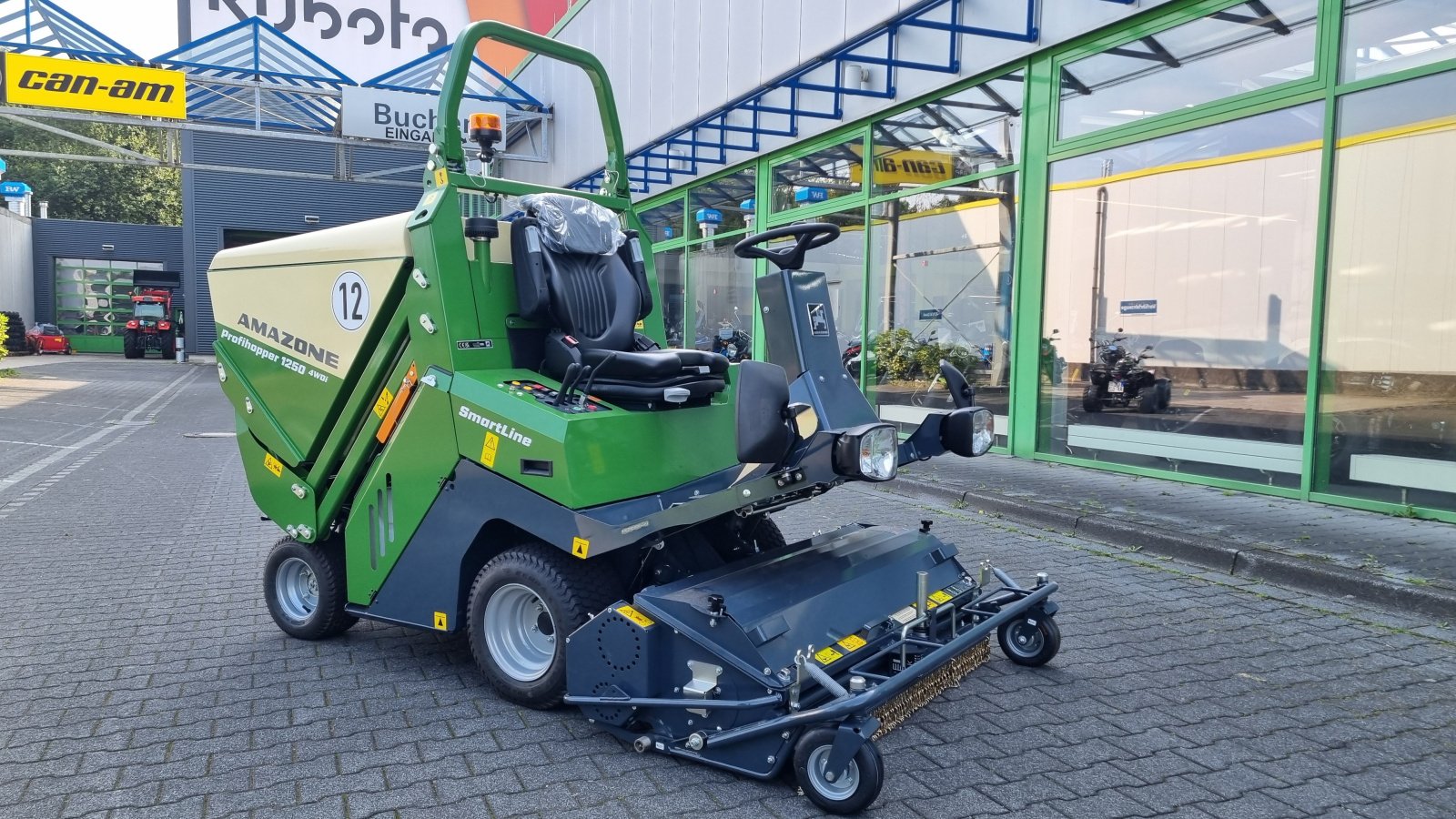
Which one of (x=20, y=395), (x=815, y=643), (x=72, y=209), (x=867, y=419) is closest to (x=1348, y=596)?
(x=867, y=419)

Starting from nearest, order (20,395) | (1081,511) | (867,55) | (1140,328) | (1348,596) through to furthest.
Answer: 1. (1348,596)
2. (1081,511)
3. (1140,328)
4. (867,55)
5. (20,395)

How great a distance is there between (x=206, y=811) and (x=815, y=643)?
1853 millimetres

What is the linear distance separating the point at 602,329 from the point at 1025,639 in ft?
7.15

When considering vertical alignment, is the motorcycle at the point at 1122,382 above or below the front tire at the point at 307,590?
above

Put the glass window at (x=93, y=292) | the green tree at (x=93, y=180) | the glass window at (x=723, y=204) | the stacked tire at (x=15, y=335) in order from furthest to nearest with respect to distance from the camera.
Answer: the green tree at (x=93, y=180) < the glass window at (x=93, y=292) < the stacked tire at (x=15, y=335) < the glass window at (x=723, y=204)

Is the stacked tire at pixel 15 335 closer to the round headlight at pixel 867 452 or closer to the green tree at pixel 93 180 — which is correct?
the green tree at pixel 93 180

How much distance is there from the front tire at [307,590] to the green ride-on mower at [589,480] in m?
0.01

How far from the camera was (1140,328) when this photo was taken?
8.70 m

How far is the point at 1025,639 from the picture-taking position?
4102 mm

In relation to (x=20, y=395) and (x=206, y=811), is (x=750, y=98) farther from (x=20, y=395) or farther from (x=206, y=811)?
(x=20, y=395)

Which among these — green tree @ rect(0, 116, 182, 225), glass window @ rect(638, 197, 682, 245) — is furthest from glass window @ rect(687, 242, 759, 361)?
green tree @ rect(0, 116, 182, 225)

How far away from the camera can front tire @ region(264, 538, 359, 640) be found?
4.38 m

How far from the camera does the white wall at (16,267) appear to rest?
3303 centimetres

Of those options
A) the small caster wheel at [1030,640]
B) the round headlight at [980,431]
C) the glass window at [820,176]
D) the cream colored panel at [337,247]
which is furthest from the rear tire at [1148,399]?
the cream colored panel at [337,247]
